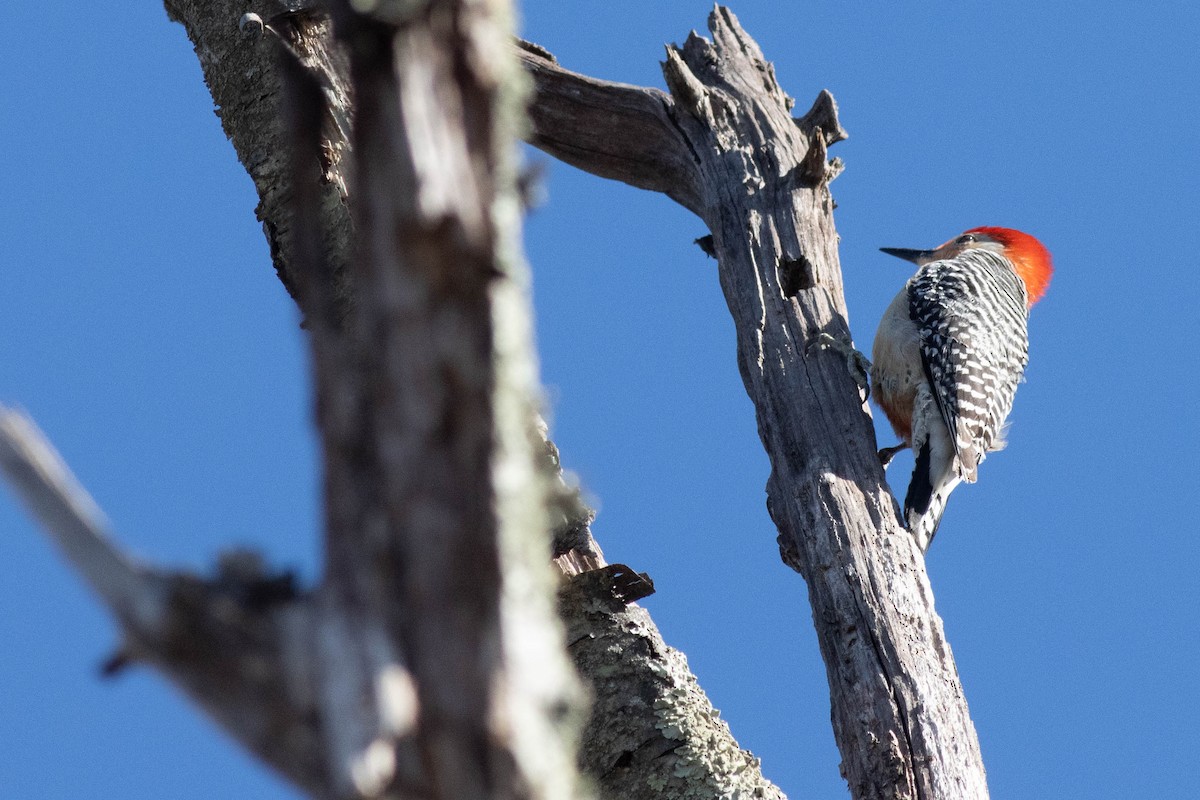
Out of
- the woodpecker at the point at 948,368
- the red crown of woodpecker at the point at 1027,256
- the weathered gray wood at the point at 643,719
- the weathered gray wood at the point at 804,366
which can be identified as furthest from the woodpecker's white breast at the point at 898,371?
the weathered gray wood at the point at 643,719

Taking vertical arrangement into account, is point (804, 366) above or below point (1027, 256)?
below

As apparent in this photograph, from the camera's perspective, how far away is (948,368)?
5.59 meters

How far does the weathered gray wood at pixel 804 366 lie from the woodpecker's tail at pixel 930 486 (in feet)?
1.13

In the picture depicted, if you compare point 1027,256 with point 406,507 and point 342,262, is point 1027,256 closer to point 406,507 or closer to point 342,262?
point 342,262

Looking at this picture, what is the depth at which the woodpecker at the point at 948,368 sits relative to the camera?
5328 mm

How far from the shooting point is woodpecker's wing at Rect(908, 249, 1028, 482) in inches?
215

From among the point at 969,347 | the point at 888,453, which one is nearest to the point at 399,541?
the point at 888,453

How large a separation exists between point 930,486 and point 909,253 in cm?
310

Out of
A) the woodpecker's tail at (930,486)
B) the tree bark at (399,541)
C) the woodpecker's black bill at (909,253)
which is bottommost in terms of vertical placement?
the tree bark at (399,541)

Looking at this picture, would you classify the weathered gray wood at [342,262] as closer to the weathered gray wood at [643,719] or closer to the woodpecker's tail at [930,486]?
the weathered gray wood at [643,719]

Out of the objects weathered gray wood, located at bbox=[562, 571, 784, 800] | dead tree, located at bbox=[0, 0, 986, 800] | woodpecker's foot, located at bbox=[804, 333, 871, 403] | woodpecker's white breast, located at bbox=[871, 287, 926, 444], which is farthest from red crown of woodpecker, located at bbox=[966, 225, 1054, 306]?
dead tree, located at bbox=[0, 0, 986, 800]

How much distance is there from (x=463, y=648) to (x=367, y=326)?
0.36m

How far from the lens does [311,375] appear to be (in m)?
1.33

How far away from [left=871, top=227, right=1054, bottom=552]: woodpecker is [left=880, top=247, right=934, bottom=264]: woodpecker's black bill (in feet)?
2.41
